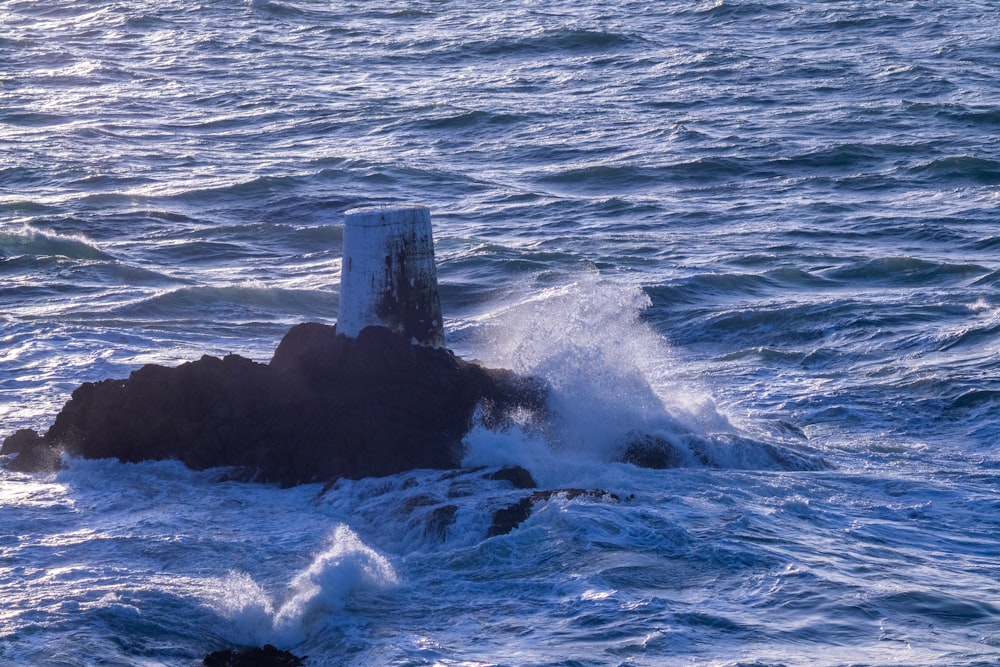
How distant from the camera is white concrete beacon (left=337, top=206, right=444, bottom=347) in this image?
10734 mm

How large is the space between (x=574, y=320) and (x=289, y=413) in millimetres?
3373

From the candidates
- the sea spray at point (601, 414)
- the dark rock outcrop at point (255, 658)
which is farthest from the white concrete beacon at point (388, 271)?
the dark rock outcrop at point (255, 658)

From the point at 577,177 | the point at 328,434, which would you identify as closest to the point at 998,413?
the point at 328,434

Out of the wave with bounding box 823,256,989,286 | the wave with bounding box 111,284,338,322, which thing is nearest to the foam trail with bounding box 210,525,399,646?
the wave with bounding box 111,284,338,322

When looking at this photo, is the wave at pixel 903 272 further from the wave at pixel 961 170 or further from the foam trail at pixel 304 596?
the foam trail at pixel 304 596

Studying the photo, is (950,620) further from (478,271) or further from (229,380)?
(478,271)

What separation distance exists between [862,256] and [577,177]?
A: 271 inches

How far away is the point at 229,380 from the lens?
10711 mm

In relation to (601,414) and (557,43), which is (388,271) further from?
(557,43)

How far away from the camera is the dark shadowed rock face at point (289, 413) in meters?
10.2

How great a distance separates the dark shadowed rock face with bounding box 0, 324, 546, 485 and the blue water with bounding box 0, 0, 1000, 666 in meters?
0.24

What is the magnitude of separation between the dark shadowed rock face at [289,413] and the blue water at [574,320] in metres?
0.24

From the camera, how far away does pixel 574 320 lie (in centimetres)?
1284

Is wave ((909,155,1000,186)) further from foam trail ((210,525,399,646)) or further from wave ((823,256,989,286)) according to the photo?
foam trail ((210,525,399,646))
